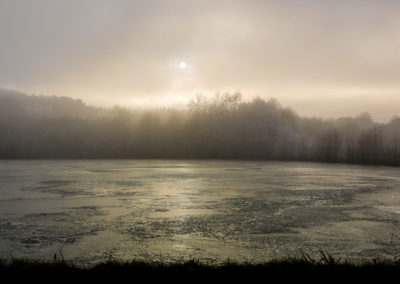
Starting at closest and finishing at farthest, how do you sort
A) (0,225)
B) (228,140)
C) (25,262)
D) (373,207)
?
(25,262) → (0,225) → (373,207) → (228,140)

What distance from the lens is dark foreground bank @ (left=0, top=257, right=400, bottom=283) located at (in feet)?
19.9

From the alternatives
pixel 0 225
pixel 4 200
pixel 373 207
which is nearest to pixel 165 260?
pixel 0 225

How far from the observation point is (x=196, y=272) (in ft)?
20.7

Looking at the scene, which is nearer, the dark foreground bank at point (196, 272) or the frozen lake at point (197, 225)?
the dark foreground bank at point (196, 272)

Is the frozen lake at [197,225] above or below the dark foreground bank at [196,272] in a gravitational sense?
below

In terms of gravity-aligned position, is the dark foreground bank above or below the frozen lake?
above

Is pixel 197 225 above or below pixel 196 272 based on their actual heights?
below

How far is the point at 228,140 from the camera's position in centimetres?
9906

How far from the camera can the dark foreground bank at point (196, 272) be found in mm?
6066

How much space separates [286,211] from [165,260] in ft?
26.7

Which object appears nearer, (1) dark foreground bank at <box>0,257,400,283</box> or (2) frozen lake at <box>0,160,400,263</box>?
(1) dark foreground bank at <box>0,257,400,283</box>

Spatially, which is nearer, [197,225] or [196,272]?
[196,272]

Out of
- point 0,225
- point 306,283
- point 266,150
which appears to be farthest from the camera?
point 266,150

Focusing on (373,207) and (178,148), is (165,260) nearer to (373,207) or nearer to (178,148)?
(373,207)
